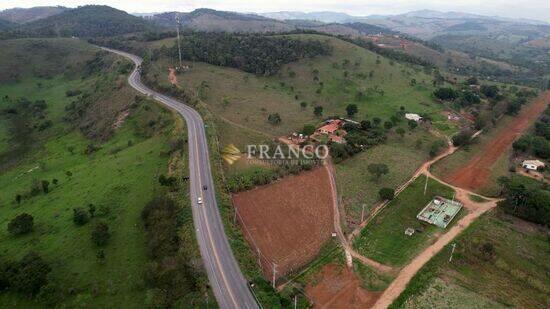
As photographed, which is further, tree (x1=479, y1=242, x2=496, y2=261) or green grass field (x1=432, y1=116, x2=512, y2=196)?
green grass field (x1=432, y1=116, x2=512, y2=196)

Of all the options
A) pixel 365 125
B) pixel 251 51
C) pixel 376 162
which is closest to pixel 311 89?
pixel 251 51

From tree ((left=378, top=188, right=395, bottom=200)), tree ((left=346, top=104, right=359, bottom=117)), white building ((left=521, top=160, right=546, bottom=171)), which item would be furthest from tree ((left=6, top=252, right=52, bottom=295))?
white building ((left=521, top=160, right=546, bottom=171))

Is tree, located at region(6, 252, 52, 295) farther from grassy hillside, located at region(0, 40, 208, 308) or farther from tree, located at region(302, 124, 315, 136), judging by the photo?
tree, located at region(302, 124, 315, 136)

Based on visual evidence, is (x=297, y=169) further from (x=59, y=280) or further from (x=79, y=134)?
(x=79, y=134)

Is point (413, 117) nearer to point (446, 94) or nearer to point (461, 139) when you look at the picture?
point (461, 139)

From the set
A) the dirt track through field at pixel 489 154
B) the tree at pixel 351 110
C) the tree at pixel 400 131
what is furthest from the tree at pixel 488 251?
the tree at pixel 351 110
